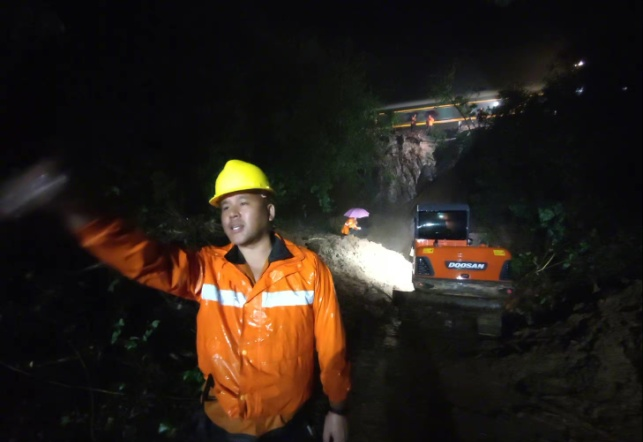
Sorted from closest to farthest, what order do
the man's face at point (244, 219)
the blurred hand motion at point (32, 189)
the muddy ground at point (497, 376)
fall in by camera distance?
the blurred hand motion at point (32, 189), the man's face at point (244, 219), the muddy ground at point (497, 376)

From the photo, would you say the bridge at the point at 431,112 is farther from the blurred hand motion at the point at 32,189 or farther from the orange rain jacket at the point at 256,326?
the blurred hand motion at the point at 32,189

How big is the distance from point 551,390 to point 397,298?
4.81 metres

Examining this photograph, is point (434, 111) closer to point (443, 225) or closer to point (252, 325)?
point (443, 225)

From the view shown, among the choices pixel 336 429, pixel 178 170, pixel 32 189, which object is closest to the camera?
pixel 32 189

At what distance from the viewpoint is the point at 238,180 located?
7.38ft

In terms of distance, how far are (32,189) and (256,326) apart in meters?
1.11

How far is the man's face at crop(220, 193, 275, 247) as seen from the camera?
7.33 ft

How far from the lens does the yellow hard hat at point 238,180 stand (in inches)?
88.2

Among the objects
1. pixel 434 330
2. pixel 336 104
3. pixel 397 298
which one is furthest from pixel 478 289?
pixel 336 104

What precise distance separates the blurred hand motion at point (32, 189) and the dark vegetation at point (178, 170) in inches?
3.8

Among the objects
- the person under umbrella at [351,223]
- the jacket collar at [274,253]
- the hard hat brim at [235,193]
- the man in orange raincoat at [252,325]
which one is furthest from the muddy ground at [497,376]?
the person under umbrella at [351,223]

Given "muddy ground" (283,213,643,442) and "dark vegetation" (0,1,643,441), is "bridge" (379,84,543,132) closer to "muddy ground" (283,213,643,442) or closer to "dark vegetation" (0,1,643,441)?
"dark vegetation" (0,1,643,441)

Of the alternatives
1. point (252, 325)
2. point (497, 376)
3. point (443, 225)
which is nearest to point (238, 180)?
point (252, 325)

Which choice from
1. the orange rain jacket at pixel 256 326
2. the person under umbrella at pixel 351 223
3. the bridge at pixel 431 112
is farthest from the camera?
the bridge at pixel 431 112
